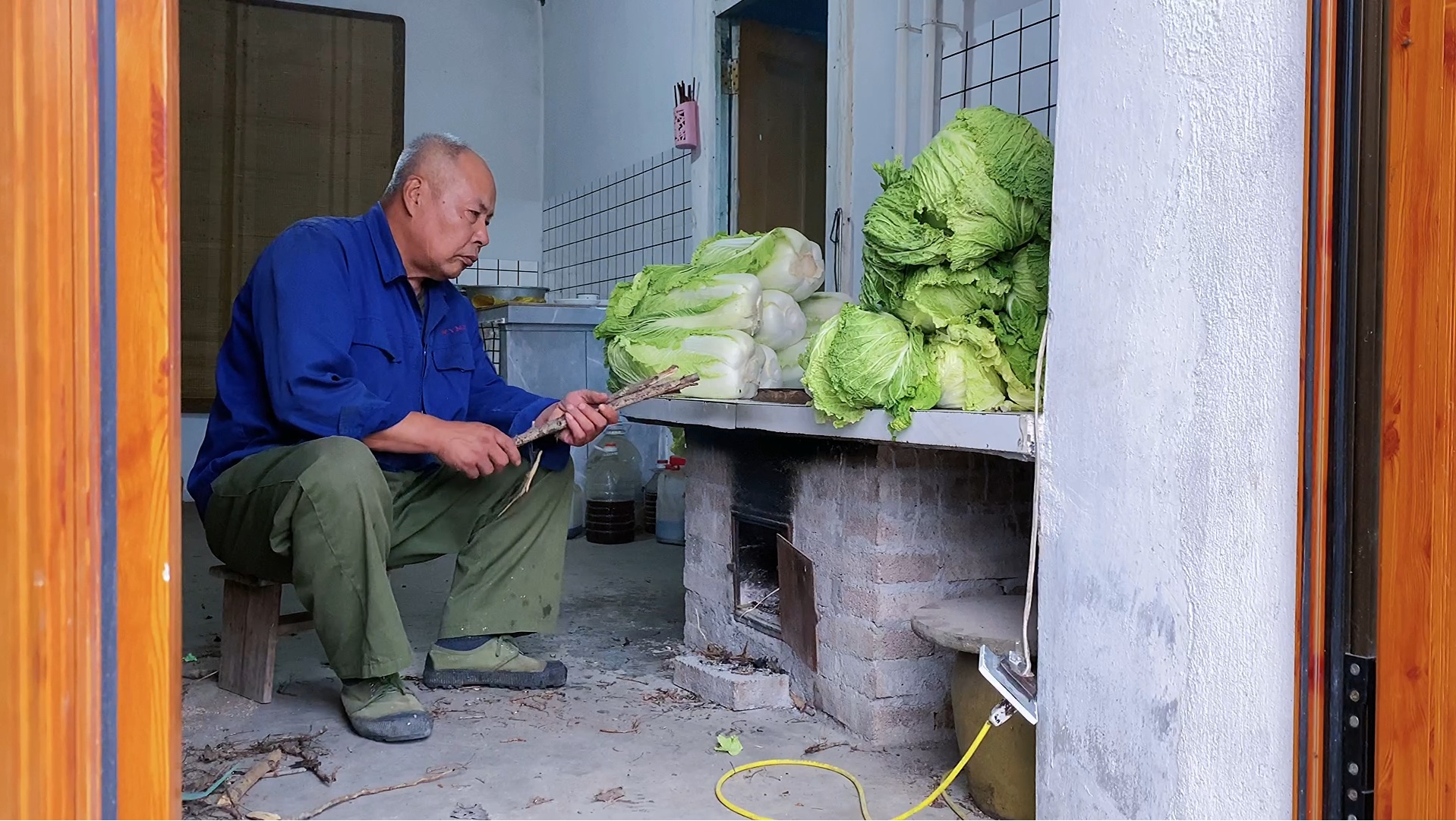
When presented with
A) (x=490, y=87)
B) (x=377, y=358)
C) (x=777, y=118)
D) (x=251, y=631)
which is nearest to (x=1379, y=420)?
(x=377, y=358)

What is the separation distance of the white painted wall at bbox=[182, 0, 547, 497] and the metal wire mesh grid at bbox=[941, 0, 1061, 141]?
14.4ft

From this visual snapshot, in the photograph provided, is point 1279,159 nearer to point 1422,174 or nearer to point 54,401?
point 1422,174

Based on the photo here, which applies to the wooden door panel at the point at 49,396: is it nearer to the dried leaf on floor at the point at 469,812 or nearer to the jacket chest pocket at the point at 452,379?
the dried leaf on floor at the point at 469,812

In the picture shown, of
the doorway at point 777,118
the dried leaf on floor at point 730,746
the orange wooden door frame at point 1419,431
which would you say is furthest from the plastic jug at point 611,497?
the orange wooden door frame at point 1419,431

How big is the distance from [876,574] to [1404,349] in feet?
4.58

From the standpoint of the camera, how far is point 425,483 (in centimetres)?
308

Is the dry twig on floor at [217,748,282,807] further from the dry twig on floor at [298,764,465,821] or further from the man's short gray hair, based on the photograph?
the man's short gray hair

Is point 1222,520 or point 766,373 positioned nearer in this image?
point 1222,520

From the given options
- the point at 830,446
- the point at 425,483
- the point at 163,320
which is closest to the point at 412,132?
the point at 425,483

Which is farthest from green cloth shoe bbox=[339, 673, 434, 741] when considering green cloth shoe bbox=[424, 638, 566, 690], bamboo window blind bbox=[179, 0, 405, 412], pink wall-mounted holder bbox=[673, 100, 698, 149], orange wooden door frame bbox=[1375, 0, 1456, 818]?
bamboo window blind bbox=[179, 0, 405, 412]

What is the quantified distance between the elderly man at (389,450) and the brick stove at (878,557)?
0.59 meters

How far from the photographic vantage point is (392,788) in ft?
7.68

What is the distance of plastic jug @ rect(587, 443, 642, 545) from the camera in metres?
5.70

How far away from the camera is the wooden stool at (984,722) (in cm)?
220
